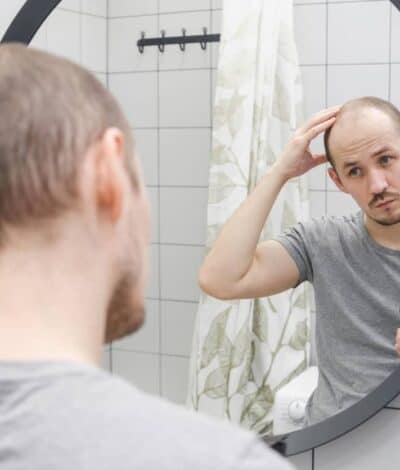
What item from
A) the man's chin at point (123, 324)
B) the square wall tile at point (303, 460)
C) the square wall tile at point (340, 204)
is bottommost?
the square wall tile at point (303, 460)

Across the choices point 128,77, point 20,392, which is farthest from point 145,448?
point 128,77

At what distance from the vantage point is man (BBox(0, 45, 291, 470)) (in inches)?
19.1

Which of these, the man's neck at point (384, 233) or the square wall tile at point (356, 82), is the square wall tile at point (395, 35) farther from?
the man's neck at point (384, 233)

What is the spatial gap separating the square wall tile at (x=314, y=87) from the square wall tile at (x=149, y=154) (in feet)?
0.91

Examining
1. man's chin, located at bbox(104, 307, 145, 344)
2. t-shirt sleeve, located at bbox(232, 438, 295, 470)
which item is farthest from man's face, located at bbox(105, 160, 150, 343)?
t-shirt sleeve, located at bbox(232, 438, 295, 470)

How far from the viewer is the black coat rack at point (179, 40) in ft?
4.21

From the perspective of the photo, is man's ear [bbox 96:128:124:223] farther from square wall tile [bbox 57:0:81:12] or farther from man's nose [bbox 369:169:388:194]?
square wall tile [bbox 57:0:81:12]

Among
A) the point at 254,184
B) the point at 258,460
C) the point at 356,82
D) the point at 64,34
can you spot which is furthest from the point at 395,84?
the point at 258,460

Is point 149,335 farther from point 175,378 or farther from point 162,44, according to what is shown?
point 162,44

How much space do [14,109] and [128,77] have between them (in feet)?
2.82

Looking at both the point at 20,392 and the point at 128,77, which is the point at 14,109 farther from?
the point at 128,77

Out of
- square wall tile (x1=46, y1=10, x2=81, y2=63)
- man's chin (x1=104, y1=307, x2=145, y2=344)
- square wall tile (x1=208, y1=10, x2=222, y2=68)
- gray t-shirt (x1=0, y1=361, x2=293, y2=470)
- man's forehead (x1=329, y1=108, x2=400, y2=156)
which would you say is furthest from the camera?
square wall tile (x1=46, y1=10, x2=81, y2=63)

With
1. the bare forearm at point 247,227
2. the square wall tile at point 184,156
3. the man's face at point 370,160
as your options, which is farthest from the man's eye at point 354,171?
the square wall tile at point 184,156

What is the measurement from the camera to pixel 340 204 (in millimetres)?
1229
